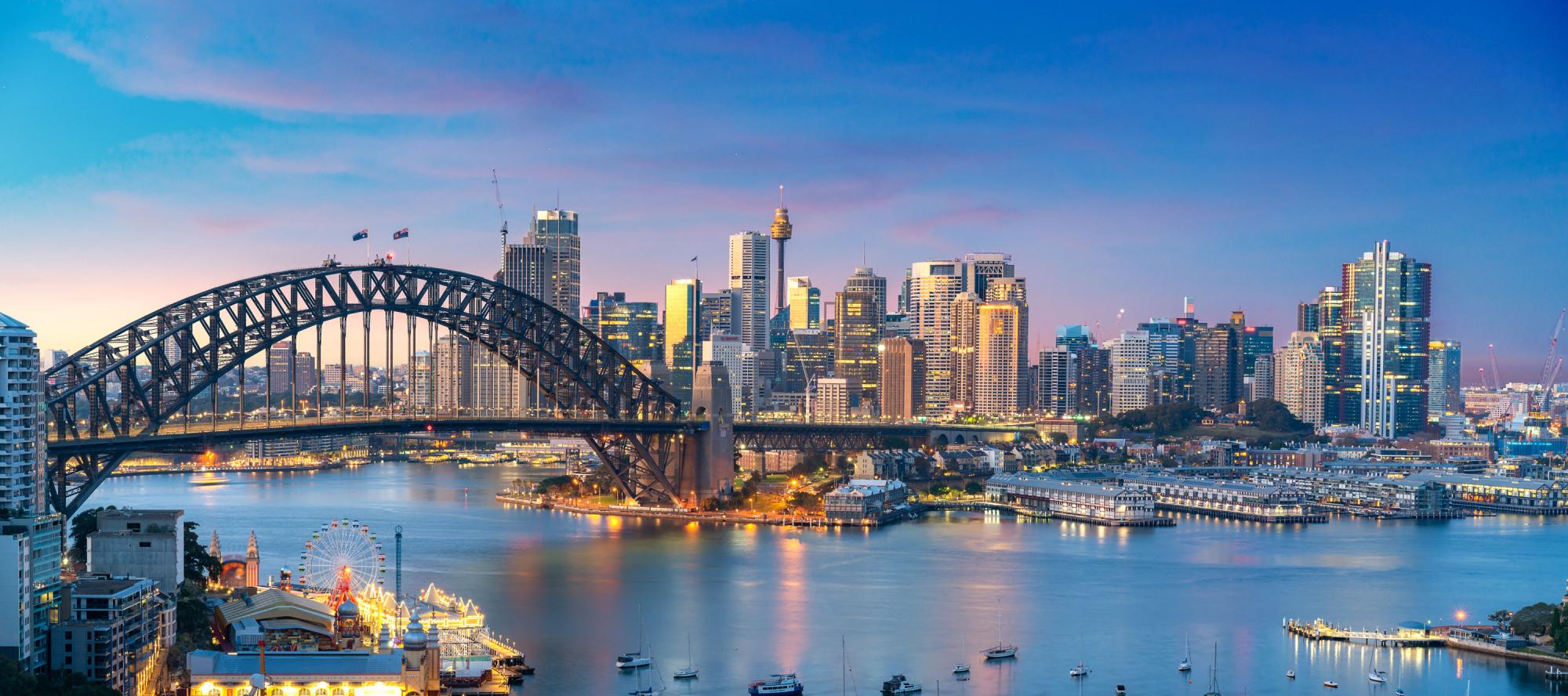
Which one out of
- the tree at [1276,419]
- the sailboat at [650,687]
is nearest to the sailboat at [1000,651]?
the sailboat at [650,687]

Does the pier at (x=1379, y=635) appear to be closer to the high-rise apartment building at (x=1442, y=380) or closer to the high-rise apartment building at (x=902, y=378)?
the high-rise apartment building at (x=902, y=378)

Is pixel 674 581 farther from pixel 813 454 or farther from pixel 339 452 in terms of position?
pixel 339 452

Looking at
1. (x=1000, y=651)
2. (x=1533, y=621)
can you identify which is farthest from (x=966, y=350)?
(x=1000, y=651)

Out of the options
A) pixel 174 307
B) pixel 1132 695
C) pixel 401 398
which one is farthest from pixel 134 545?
pixel 401 398

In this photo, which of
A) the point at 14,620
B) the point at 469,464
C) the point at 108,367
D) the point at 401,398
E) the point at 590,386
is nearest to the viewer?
the point at 14,620

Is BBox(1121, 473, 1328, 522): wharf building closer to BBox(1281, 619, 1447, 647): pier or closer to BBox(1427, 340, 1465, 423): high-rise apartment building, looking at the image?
BBox(1281, 619, 1447, 647): pier

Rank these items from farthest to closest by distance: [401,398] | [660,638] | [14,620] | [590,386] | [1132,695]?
[401,398] → [590,386] → [660,638] → [1132,695] → [14,620]

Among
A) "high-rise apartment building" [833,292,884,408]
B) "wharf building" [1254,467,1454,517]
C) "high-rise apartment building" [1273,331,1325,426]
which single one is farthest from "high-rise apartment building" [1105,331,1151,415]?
"wharf building" [1254,467,1454,517]
